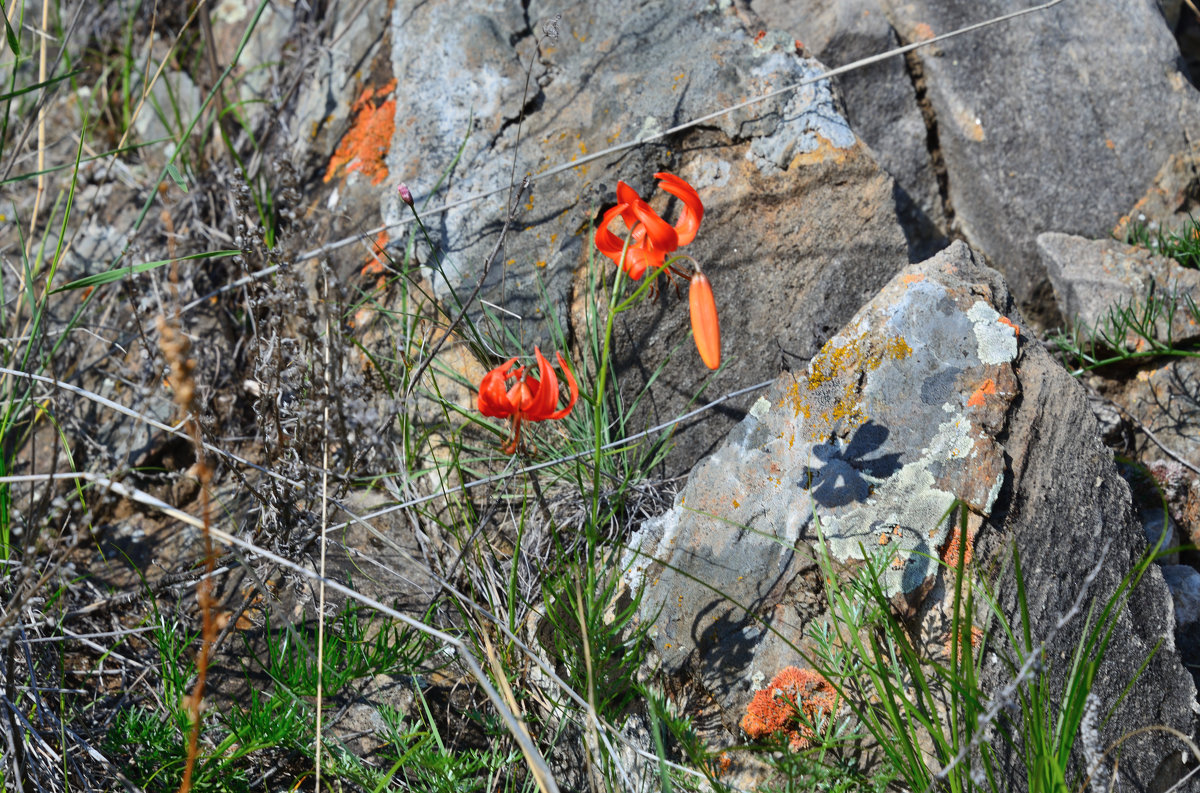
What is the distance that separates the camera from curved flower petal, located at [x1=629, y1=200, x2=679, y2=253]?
1.54 m

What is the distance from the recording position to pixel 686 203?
1.59 metres

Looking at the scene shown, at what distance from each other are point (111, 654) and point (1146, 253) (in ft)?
10.9

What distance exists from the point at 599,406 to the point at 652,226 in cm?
37

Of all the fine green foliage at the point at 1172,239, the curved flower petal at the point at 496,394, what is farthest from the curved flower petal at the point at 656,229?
the fine green foliage at the point at 1172,239

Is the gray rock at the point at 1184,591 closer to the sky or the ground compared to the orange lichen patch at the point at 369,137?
closer to the ground

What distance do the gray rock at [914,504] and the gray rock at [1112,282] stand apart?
32.7 inches

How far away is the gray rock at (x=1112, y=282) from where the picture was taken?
254cm

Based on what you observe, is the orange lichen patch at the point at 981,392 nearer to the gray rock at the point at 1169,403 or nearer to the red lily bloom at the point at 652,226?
the red lily bloom at the point at 652,226

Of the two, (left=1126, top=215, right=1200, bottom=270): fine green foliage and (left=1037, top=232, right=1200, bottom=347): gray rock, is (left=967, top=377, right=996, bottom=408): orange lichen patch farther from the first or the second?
(left=1126, top=215, right=1200, bottom=270): fine green foliage

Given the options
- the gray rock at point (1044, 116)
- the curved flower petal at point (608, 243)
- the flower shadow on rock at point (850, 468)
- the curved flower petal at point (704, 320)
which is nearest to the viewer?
the curved flower petal at point (704, 320)

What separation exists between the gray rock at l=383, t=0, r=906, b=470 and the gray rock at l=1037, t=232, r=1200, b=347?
0.74 metres

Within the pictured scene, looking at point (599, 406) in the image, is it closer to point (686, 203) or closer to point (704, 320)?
point (704, 320)

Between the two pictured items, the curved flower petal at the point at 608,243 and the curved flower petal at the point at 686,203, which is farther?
the curved flower petal at the point at 608,243

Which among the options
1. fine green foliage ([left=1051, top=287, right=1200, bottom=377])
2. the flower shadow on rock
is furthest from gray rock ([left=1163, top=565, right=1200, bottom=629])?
the flower shadow on rock
